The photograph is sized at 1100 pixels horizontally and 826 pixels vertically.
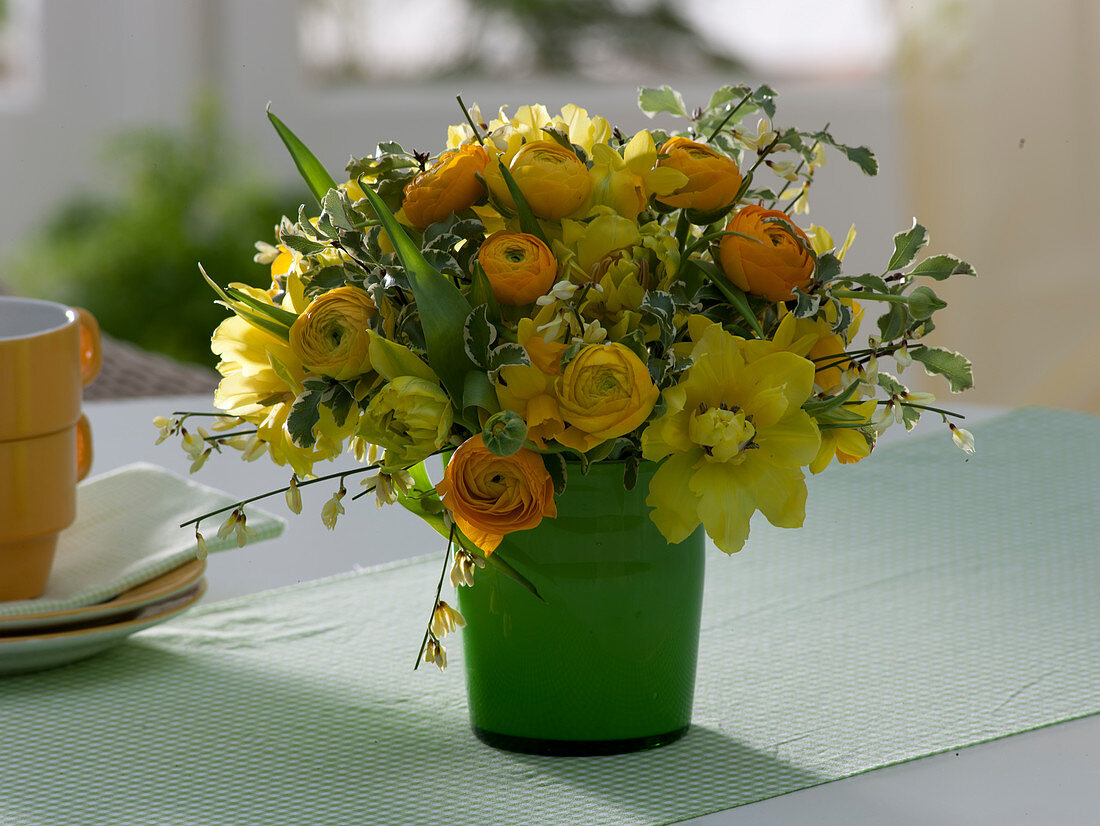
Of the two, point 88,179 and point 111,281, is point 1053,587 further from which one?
point 88,179

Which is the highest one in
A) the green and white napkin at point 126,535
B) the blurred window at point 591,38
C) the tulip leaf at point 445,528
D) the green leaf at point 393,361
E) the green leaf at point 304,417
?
the blurred window at point 591,38

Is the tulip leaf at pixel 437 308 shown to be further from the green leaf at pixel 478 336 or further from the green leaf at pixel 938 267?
the green leaf at pixel 938 267

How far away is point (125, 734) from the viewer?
603 millimetres

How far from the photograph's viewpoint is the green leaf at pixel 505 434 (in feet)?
1.55

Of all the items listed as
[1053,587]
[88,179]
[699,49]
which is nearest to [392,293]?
[1053,587]

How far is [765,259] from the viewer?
20.1 inches

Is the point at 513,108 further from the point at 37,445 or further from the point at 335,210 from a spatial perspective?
the point at 335,210

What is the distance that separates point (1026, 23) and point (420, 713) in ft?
8.11

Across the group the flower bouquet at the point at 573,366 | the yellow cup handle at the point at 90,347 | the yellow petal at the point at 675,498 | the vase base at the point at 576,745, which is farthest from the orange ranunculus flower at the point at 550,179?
the yellow cup handle at the point at 90,347

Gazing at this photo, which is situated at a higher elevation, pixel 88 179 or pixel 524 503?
pixel 88 179

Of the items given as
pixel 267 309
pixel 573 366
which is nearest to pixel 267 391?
pixel 267 309

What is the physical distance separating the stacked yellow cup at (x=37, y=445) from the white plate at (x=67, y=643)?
41 mm

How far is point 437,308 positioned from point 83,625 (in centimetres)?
30

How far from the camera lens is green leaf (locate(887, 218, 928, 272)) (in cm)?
54
